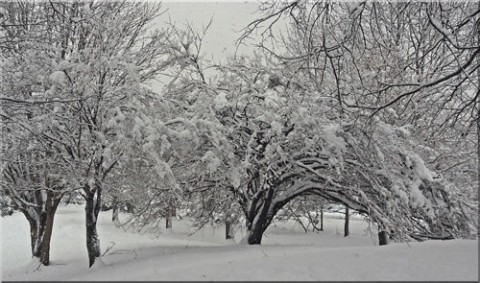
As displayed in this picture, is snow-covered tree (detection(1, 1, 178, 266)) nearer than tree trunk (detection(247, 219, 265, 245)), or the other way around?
→ snow-covered tree (detection(1, 1, 178, 266))

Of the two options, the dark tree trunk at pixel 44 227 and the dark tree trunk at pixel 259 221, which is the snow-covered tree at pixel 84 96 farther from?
the dark tree trunk at pixel 259 221

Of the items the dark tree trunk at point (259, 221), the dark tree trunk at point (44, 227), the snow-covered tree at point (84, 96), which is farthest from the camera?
the dark tree trunk at point (44, 227)

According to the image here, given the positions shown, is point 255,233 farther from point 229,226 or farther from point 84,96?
point 229,226

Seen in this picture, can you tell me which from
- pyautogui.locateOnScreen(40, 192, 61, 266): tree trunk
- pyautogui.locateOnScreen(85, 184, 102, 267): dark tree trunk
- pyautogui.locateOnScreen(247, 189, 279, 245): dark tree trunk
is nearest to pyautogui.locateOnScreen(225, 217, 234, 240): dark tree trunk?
pyautogui.locateOnScreen(247, 189, 279, 245): dark tree trunk

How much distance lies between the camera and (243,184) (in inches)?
402

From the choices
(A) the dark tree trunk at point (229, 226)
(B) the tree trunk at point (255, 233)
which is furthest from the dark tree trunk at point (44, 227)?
(B) the tree trunk at point (255, 233)

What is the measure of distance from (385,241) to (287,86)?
191 inches

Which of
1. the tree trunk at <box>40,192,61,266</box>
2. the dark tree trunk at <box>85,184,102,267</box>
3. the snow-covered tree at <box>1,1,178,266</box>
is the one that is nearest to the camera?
the snow-covered tree at <box>1,1,178,266</box>

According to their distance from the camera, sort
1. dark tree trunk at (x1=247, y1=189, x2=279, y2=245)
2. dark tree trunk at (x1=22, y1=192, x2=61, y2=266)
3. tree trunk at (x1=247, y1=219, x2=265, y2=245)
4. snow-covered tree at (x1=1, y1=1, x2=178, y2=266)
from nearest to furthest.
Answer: snow-covered tree at (x1=1, y1=1, x2=178, y2=266)
dark tree trunk at (x1=247, y1=189, x2=279, y2=245)
tree trunk at (x1=247, y1=219, x2=265, y2=245)
dark tree trunk at (x1=22, y1=192, x2=61, y2=266)

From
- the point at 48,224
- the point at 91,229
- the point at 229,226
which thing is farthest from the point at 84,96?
the point at 229,226

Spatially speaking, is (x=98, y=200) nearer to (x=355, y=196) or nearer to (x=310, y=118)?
(x=310, y=118)

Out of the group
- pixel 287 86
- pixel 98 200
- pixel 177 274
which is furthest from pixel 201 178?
pixel 177 274

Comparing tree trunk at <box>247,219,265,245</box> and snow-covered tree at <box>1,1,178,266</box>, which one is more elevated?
snow-covered tree at <box>1,1,178,266</box>

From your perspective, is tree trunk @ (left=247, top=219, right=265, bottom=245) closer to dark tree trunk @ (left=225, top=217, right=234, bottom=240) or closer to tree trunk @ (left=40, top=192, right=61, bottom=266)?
dark tree trunk @ (left=225, top=217, right=234, bottom=240)
